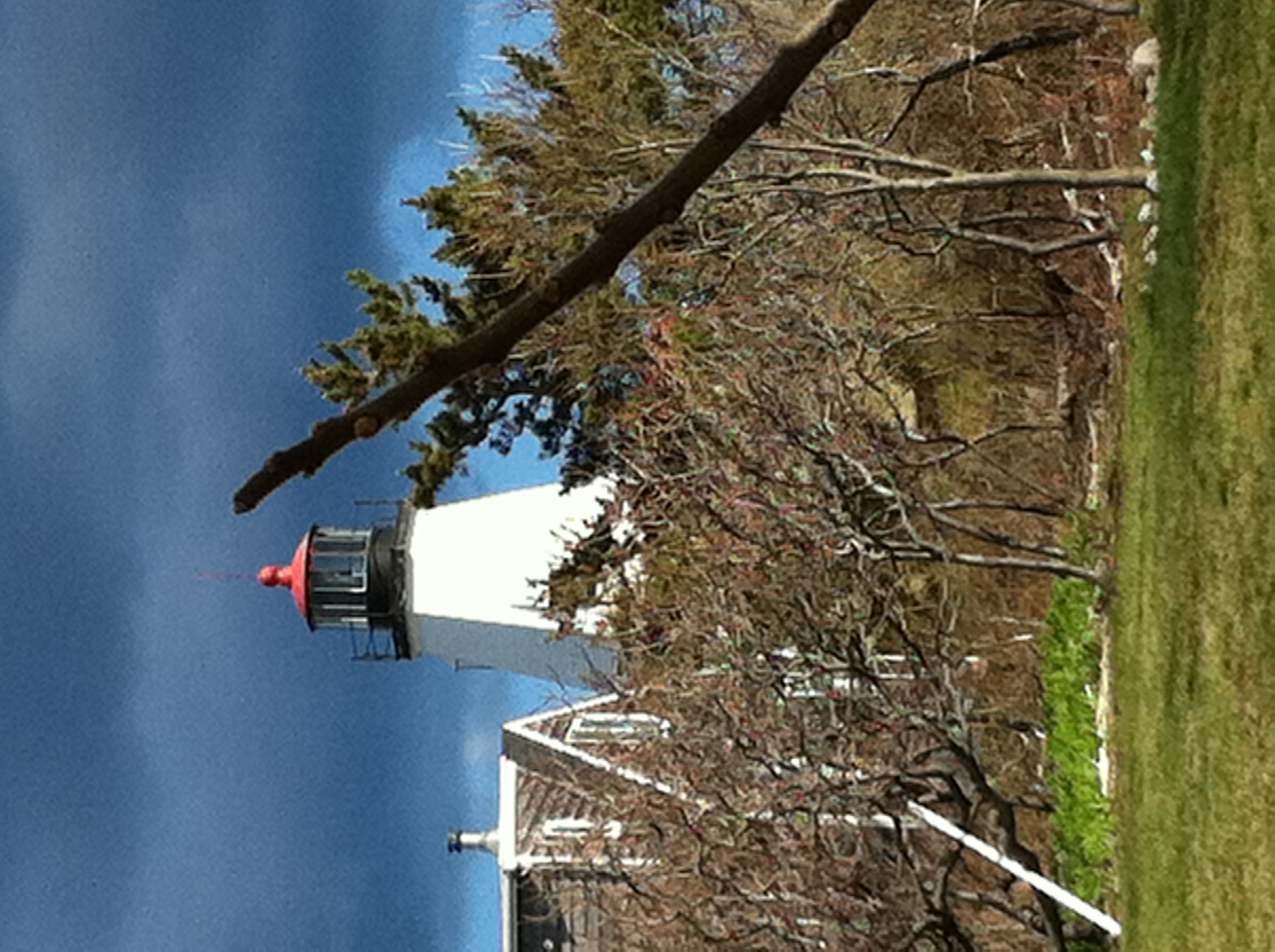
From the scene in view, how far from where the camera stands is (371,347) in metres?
21.5

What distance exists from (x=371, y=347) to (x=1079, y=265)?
10.2m

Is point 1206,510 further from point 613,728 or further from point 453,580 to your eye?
point 453,580

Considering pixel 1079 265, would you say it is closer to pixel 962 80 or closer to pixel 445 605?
pixel 962 80

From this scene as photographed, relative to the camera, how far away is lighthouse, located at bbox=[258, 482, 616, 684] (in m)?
25.9

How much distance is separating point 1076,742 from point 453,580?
47.6ft

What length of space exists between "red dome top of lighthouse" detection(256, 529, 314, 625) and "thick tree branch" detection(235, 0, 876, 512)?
25.9 metres

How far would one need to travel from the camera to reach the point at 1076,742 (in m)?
14.4

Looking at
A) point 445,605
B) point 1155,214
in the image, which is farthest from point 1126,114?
point 445,605

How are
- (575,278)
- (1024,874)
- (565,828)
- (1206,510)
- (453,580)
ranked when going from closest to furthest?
(575,278), (1206,510), (1024,874), (565,828), (453,580)

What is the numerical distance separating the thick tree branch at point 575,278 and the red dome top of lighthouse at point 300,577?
25.9m

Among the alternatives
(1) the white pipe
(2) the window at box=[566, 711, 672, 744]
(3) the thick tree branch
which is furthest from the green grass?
(3) the thick tree branch

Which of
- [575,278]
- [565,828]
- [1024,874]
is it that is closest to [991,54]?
[1024,874]

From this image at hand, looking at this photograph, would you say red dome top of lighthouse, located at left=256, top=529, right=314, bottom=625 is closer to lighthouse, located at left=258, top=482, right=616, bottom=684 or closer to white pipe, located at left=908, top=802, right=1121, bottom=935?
lighthouse, located at left=258, top=482, right=616, bottom=684

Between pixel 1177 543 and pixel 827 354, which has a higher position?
pixel 827 354
